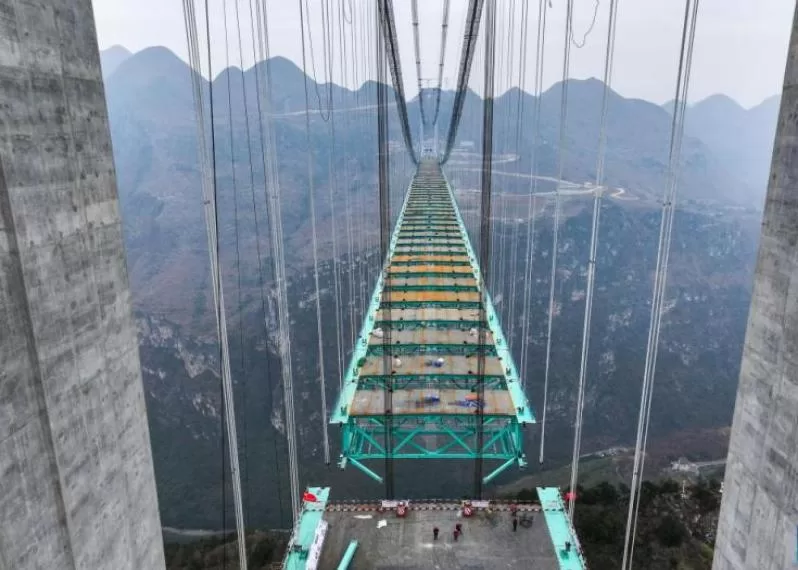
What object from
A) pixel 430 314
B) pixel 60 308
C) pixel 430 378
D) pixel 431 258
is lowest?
pixel 430 378

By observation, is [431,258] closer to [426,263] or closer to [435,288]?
[426,263]

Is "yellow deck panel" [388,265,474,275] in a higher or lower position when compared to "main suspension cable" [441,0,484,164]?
lower

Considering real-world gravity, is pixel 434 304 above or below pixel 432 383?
above

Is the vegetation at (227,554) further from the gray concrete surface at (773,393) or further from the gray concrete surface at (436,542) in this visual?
the gray concrete surface at (773,393)

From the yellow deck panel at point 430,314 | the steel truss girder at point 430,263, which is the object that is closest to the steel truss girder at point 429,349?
the yellow deck panel at point 430,314

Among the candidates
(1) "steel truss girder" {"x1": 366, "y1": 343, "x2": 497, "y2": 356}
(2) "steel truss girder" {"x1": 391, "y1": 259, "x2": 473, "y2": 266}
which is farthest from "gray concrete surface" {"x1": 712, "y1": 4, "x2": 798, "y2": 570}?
(2) "steel truss girder" {"x1": 391, "y1": 259, "x2": 473, "y2": 266}

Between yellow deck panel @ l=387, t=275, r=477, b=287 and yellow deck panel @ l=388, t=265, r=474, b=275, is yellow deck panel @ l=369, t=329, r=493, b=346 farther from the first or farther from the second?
yellow deck panel @ l=388, t=265, r=474, b=275

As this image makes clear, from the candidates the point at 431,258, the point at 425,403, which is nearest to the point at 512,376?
the point at 425,403
